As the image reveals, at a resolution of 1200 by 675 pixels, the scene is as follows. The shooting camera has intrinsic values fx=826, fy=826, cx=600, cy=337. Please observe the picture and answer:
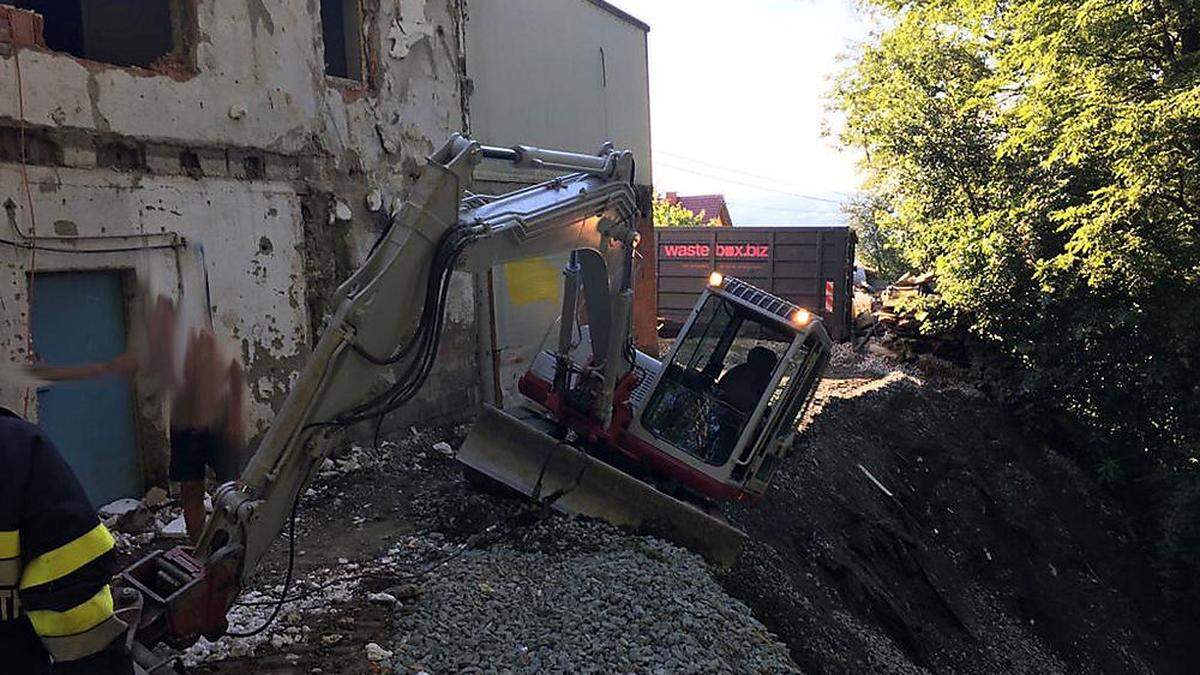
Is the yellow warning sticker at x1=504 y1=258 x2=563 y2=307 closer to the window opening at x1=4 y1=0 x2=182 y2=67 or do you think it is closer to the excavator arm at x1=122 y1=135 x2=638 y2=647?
the window opening at x1=4 y1=0 x2=182 y2=67

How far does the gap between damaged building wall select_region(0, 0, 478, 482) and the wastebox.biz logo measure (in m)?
8.04

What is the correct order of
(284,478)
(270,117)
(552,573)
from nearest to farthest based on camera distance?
(284,478) → (552,573) → (270,117)

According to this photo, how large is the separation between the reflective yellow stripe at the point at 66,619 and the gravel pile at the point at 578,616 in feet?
7.45

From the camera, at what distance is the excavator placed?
429cm

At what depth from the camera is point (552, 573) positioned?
550 centimetres

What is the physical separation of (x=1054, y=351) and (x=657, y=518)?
30.3 feet

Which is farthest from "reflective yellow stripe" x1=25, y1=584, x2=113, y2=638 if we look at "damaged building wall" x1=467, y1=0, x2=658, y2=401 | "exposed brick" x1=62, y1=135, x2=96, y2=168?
"damaged building wall" x1=467, y1=0, x2=658, y2=401

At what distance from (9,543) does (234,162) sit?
603 cm

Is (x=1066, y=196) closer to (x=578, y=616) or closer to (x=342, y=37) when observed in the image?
(x=342, y=37)

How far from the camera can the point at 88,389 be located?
21.5 feet

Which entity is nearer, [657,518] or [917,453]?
[657,518]

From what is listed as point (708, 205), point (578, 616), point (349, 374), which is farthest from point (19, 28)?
point (708, 205)

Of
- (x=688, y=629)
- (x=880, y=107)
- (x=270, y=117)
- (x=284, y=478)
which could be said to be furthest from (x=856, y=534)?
(x=880, y=107)

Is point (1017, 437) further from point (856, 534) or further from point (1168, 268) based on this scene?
point (856, 534)
